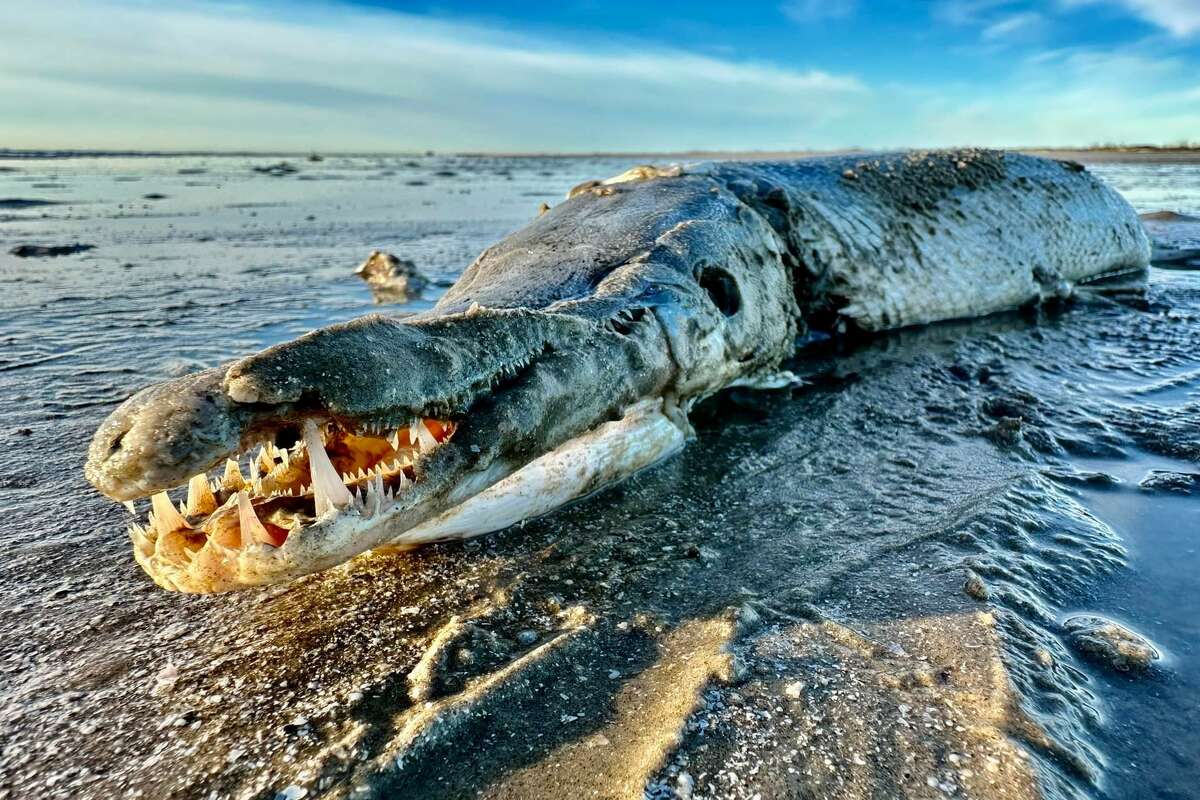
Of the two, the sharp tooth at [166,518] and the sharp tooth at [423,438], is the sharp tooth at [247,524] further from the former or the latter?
the sharp tooth at [423,438]

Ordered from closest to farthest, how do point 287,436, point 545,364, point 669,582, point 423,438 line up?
point 287,436 → point 423,438 → point 669,582 → point 545,364

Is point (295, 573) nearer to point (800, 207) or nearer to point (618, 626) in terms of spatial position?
point (618, 626)

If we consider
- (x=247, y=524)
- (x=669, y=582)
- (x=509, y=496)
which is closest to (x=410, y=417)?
(x=247, y=524)

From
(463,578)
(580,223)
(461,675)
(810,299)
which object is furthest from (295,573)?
(810,299)

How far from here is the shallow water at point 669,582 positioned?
67.0 inches

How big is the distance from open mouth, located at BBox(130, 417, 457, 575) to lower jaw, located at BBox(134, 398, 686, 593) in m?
0.05

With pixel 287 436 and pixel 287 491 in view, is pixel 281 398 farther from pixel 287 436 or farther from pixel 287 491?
pixel 287 491

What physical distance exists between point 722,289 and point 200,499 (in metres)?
2.85

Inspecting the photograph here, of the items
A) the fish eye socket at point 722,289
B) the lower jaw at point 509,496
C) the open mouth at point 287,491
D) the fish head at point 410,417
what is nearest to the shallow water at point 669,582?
the lower jaw at point 509,496

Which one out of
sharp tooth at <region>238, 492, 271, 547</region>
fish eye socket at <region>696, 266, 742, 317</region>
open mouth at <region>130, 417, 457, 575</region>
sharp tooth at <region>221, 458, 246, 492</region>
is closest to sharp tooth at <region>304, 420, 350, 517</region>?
open mouth at <region>130, 417, 457, 575</region>

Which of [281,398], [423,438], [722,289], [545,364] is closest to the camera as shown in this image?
[281,398]

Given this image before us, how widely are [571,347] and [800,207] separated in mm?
3197

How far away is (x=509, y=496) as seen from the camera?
2.71 metres

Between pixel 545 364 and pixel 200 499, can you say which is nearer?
pixel 200 499
